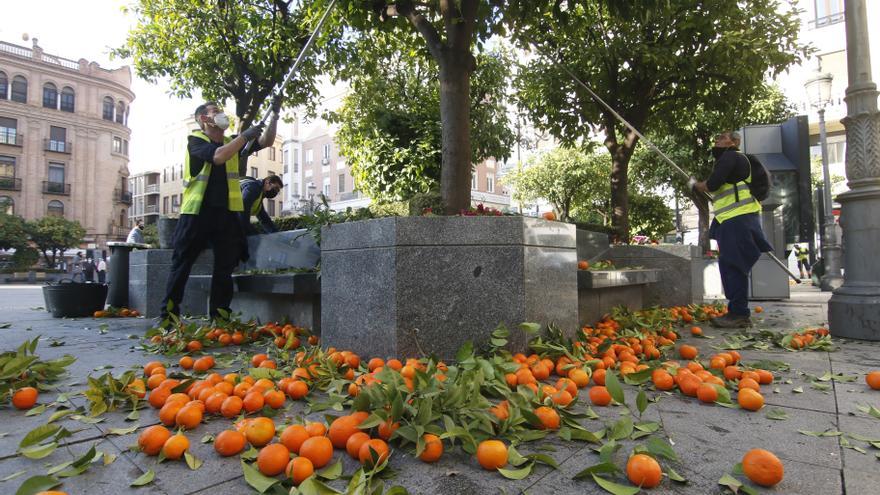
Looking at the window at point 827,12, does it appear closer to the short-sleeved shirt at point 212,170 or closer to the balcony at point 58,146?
the short-sleeved shirt at point 212,170

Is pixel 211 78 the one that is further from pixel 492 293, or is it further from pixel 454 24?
pixel 492 293

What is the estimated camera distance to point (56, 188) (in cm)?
4872

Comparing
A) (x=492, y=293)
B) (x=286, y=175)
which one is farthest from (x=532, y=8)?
(x=286, y=175)

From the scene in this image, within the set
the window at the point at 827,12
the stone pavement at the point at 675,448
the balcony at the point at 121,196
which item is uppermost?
the window at the point at 827,12

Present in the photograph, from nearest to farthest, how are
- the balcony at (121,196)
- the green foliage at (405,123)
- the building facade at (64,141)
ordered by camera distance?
1. the green foliage at (405,123)
2. the building facade at (64,141)
3. the balcony at (121,196)

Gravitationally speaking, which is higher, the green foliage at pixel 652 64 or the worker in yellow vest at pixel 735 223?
the green foliage at pixel 652 64

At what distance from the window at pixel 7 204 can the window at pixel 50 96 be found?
1114cm

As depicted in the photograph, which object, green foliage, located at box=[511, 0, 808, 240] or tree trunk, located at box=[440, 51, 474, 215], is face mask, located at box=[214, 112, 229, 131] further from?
green foliage, located at box=[511, 0, 808, 240]

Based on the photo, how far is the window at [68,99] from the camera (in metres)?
50.7

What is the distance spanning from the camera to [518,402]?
224 centimetres

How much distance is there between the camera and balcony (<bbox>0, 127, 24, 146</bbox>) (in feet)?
152

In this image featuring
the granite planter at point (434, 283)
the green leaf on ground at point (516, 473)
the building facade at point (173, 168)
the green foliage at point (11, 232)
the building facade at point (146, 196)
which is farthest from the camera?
the building facade at point (146, 196)

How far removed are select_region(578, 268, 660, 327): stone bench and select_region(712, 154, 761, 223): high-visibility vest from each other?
3.93 ft

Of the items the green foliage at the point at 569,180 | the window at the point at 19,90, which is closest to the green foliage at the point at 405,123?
the green foliage at the point at 569,180
